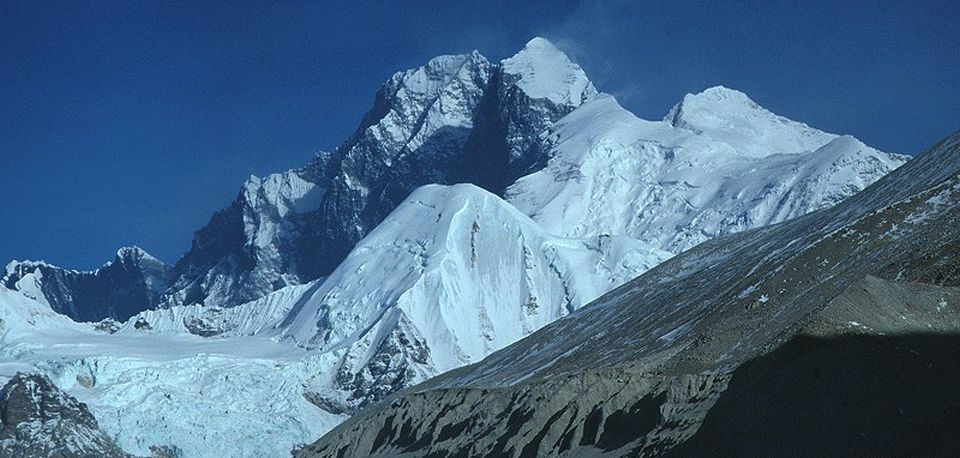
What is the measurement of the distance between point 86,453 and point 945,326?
6040 inches

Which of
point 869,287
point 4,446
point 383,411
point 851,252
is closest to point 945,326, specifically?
point 869,287

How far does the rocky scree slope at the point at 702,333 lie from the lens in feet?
204

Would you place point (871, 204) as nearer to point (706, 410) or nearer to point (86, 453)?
point (706, 410)

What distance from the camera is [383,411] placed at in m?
128

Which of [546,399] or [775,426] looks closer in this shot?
[775,426]

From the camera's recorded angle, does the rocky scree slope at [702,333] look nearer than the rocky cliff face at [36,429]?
Yes

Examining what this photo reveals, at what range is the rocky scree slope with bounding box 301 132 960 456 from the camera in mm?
62031

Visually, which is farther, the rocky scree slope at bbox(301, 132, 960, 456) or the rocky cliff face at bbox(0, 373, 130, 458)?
the rocky cliff face at bbox(0, 373, 130, 458)

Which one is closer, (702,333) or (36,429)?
(702,333)

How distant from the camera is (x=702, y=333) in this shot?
320ft

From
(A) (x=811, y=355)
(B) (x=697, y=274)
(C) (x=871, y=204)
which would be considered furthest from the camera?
(B) (x=697, y=274)

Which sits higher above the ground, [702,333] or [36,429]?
[36,429]

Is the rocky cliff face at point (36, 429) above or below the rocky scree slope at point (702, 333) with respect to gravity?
above

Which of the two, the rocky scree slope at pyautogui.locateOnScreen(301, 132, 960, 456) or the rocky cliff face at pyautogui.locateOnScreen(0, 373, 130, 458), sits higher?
the rocky cliff face at pyautogui.locateOnScreen(0, 373, 130, 458)
